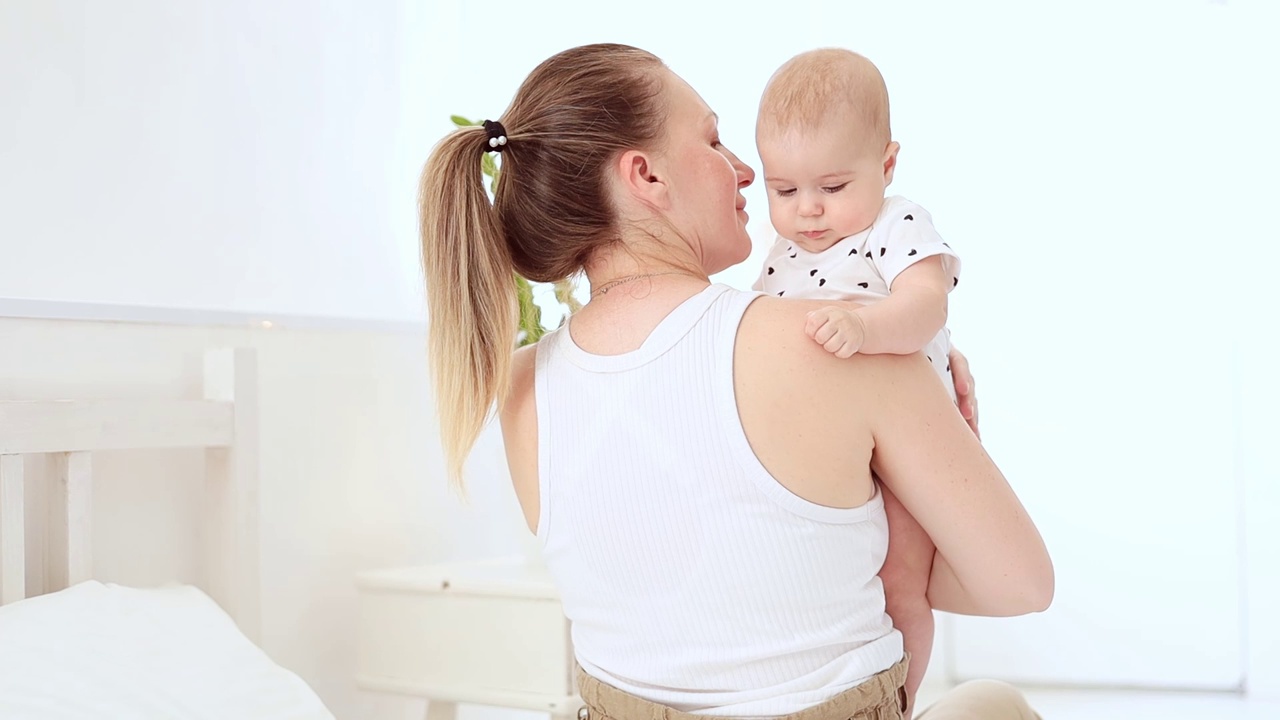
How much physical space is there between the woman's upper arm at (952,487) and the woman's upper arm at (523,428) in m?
0.32

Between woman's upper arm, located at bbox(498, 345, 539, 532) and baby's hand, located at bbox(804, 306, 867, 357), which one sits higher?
baby's hand, located at bbox(804, 306, 867, 357)

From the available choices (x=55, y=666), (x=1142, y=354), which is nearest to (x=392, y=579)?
(x=55, y=666)

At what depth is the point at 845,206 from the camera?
1185mm

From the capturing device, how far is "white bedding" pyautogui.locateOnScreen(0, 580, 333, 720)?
122cm

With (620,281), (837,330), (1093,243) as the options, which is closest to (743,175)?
(620,281)

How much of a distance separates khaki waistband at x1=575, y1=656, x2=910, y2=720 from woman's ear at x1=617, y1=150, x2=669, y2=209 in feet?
1.43

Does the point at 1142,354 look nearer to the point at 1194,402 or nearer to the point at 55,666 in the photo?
the point at 1194,402

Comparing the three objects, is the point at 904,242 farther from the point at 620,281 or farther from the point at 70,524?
the point at 70,524

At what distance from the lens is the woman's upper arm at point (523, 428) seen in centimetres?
109

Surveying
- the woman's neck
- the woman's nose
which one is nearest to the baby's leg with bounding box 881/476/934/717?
the woman's neck

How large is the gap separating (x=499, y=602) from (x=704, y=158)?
974 mm

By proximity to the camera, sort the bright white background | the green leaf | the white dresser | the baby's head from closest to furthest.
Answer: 1. the baby's head
2. the white dresser
3. the green leaf
4. the bright white background

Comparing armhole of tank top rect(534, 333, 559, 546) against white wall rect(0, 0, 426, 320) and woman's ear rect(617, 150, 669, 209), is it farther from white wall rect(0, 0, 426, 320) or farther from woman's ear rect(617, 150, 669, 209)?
white wall rect(0, 0, 426, 320)

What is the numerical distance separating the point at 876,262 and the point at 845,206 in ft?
0.22
